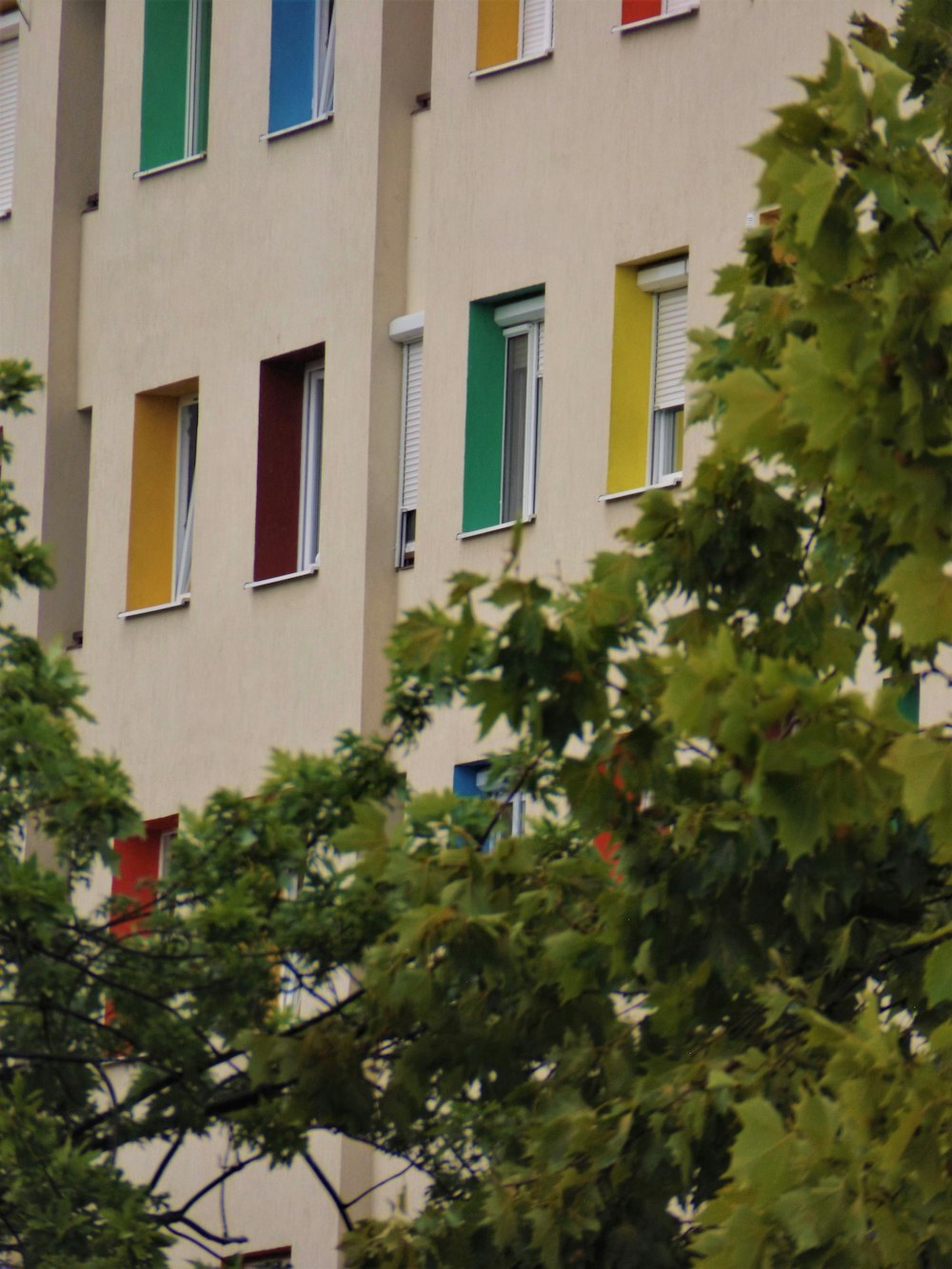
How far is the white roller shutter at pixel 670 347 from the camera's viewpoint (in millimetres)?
18312

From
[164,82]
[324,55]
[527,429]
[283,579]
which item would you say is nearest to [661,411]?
[527,429]

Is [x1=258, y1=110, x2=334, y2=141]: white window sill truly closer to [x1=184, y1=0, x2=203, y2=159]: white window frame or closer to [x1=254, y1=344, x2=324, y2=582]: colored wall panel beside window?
[x1=184, y1=0, x2=203, y2=159]: white window frame

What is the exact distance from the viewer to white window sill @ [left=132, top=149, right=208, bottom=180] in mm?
21578

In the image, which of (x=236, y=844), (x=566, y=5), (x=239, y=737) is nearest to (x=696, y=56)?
(x=566, y=5)

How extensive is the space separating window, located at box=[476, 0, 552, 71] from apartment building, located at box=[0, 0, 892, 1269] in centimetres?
2

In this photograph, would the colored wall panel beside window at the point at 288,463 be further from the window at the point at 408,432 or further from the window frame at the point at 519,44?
the window frame at the point at 519,44

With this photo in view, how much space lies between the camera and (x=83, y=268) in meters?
22.6

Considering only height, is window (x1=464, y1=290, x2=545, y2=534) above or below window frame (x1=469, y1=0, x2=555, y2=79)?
below

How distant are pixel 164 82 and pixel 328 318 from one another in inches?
121

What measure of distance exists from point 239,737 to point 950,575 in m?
14.5

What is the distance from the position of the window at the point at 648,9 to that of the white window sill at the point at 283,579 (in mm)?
4165

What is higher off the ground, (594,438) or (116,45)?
(116,45)

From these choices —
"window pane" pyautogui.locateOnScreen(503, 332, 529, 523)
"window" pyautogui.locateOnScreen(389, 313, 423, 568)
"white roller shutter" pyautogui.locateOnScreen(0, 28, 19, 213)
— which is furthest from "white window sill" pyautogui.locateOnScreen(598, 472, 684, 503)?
"white roller shutter" pyautogui.locateOnScreen(0, 28, 19, 213)

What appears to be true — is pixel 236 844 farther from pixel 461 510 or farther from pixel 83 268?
pixel 83 268
